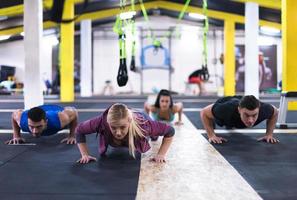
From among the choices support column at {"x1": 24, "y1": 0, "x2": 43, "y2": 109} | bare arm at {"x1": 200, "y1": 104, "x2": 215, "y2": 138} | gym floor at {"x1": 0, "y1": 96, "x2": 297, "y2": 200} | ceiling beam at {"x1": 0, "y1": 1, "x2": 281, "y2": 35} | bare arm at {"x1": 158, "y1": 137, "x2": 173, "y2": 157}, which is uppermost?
ceiling beam at {"x1": 0, "y1": 1, "x2": 281, "y2": 35}

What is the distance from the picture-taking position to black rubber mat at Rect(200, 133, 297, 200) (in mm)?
2541

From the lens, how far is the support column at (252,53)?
1120 centimetres

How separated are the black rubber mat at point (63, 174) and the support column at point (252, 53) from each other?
314 inches

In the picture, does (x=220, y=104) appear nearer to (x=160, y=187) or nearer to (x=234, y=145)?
(x=234, y=145)

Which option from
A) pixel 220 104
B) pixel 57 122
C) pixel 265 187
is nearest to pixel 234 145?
pixel 220 104

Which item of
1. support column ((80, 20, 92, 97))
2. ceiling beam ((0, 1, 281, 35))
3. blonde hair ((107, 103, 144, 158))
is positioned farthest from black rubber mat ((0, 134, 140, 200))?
ceiling beam ((0, 1, 281, 35))

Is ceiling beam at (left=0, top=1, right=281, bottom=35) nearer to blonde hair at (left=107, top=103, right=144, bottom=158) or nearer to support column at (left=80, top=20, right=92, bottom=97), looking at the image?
support column at (left=80, top=20, right=92, bottom=97)

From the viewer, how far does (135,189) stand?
2.54m

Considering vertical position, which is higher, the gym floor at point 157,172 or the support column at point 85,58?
the support column at point 85,58

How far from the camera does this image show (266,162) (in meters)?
3.33

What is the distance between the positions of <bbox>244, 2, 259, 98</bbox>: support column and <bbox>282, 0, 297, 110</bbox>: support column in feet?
9.10

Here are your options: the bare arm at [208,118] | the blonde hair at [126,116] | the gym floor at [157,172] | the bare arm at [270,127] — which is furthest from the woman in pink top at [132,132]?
the bare arm at [270,127]

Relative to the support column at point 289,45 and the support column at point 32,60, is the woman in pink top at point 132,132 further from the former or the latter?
the support column at point 289,45

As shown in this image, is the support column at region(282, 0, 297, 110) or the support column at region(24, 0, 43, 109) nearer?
the support column at region(24, 0, 43, 109)
